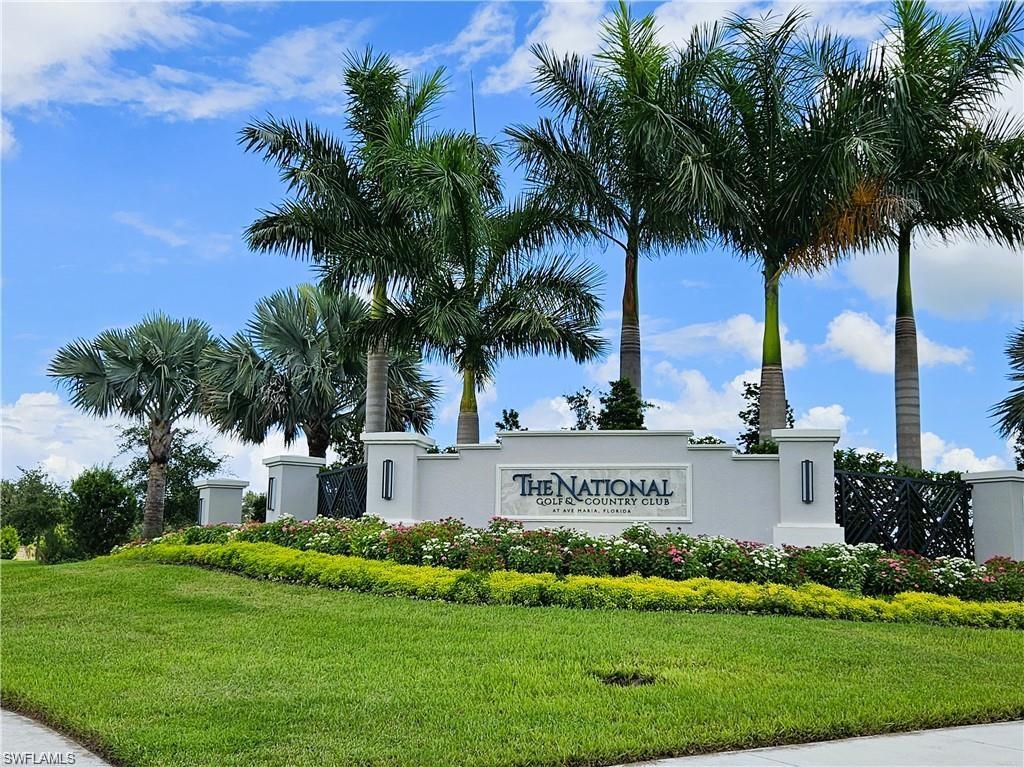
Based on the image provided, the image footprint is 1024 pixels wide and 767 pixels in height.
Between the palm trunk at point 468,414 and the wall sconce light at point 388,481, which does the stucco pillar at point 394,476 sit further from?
the palm trunk at point 468,414

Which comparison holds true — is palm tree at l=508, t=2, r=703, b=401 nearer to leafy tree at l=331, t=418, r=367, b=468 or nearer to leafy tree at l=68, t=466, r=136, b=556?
leafy tree at l=331, t=418, r=367, b=468

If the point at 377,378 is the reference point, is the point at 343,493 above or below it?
below

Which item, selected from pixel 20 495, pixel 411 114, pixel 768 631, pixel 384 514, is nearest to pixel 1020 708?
pixel 768 631

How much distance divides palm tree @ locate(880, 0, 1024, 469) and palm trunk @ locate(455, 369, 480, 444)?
27.9 feet

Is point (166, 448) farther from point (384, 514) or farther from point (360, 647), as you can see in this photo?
point (360, 647)

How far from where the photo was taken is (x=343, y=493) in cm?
1867

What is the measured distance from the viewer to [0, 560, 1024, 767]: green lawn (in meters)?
5.92

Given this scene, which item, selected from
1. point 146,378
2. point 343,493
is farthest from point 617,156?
point 146,378

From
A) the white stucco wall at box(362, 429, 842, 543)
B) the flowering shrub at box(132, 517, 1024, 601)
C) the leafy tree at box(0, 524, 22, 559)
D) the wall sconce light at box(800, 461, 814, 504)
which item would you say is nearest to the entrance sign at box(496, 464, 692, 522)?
the white stucco wall at box(362, 429, 842, 543)

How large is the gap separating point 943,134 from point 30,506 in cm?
3269

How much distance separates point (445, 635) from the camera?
356 inches

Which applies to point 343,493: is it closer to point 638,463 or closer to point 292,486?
point 292,486

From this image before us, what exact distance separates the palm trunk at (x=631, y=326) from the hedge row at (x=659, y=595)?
8.13 metres

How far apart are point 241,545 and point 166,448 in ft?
38.6
